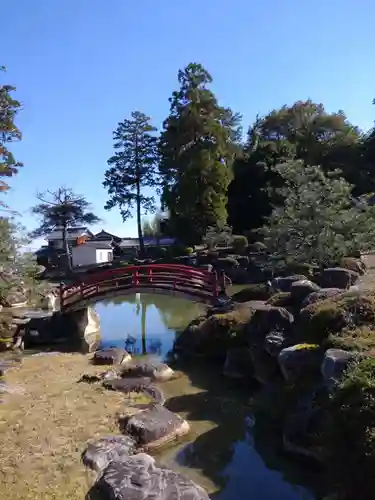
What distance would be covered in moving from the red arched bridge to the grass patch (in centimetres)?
347

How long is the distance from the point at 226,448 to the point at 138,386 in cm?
276

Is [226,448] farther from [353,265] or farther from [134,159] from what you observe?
[134,159]

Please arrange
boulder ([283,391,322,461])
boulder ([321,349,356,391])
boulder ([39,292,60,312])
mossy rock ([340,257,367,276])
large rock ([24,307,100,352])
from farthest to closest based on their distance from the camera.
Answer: boulder ([39,292,60,312]) → large rock ([24,307,100,352]) → mossy rock ([340,257,367,276]) → boulder ([283,391,322,461]) → boulder ([321,349,356,391])

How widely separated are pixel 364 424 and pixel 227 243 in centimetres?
2591

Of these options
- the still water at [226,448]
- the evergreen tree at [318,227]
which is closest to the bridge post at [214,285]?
the still water at [226,448]

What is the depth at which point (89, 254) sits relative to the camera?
138 ft

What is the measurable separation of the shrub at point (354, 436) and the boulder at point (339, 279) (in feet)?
17.2

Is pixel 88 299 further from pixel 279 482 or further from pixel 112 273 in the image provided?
pixel 279 482

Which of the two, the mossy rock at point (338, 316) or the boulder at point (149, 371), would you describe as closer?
the mossy rock at point (338, 316)

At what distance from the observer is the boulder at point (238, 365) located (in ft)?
33.6

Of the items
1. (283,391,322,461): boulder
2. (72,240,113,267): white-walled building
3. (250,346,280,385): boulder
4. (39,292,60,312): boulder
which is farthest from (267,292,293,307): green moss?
(72,240,113,267): white-walled building

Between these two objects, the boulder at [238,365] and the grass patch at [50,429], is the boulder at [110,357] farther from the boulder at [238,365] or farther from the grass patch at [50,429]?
the boulder at [238,365]

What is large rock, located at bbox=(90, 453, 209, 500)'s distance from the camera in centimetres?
503

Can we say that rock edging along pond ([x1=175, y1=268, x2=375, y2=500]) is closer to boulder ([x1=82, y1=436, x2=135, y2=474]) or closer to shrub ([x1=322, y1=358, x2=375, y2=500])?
shrub ([x1=322, y1=358, x2=375, y2=500])
